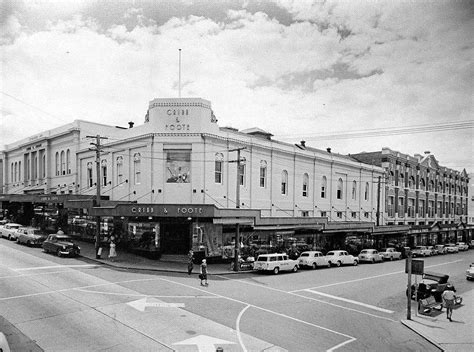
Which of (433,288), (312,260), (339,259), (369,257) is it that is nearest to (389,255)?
(369,257)

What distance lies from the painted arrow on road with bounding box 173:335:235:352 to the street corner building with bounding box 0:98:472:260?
46.7 feet

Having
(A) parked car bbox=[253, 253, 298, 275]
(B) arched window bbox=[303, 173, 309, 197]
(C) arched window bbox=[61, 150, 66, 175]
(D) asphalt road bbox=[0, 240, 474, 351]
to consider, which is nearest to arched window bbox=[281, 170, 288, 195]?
(B) arched window bbox=[303, 173, 309, 197]

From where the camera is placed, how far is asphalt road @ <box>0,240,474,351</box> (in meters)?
12.3

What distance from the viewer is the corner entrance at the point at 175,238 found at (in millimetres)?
30766

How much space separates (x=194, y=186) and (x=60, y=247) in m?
11.2

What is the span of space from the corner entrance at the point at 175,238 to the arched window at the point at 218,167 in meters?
5.01

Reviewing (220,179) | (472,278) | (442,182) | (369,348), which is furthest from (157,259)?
(442,182)

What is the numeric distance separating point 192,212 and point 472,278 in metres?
21.4

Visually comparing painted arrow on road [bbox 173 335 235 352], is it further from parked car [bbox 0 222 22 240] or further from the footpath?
parked car [bbox 0 222 22 240]

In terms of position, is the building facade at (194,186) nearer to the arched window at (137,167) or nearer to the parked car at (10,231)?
the arched window at (137,167)

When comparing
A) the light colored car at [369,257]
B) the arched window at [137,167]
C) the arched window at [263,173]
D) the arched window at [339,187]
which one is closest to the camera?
the arched window at [137,167]

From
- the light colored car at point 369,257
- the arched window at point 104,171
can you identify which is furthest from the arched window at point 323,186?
the arched window at point 104,171

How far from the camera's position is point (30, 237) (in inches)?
1270

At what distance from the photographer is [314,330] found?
14.0m
